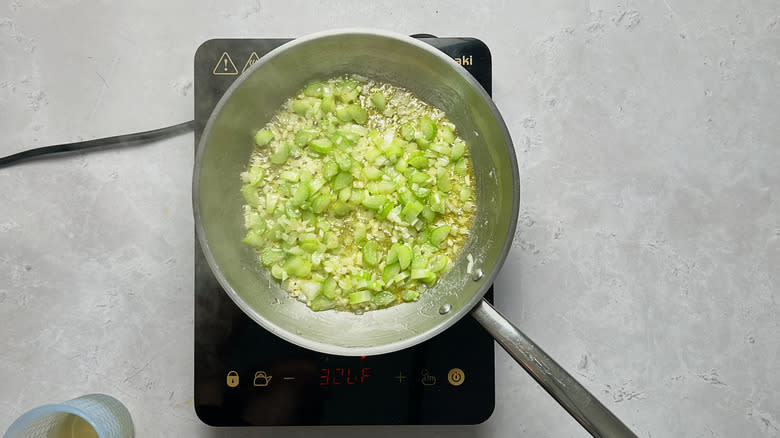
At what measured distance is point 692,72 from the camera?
140cm

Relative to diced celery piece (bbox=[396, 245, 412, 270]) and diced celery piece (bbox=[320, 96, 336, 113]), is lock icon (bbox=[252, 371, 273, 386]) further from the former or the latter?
diced celery piece (bbox=[320, 96, 336, 113])

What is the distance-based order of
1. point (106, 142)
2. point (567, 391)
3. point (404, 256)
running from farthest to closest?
point (106, 142)
point (404, 256)
point (567, 391)

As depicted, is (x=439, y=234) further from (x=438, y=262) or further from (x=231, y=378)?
(x=231, y=378)

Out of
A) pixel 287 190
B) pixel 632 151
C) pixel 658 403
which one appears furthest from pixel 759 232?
pixel 287 190

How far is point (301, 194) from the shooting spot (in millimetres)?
1208

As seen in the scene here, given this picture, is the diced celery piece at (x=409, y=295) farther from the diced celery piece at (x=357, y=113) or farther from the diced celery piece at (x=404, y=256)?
the diced celery piece at (x=357, y=113)

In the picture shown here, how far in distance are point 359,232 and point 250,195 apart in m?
0.24

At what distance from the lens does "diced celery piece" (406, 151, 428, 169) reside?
1241 mm

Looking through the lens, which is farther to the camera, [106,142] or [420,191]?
[106,142]

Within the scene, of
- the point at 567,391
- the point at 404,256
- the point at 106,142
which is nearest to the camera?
the point at 567,391

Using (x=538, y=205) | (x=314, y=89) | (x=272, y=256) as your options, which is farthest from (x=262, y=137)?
(x=538, y=205)

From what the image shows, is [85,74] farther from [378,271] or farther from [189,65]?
[378,271]

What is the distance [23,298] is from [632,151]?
143 centimetres

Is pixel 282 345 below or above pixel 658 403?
above
